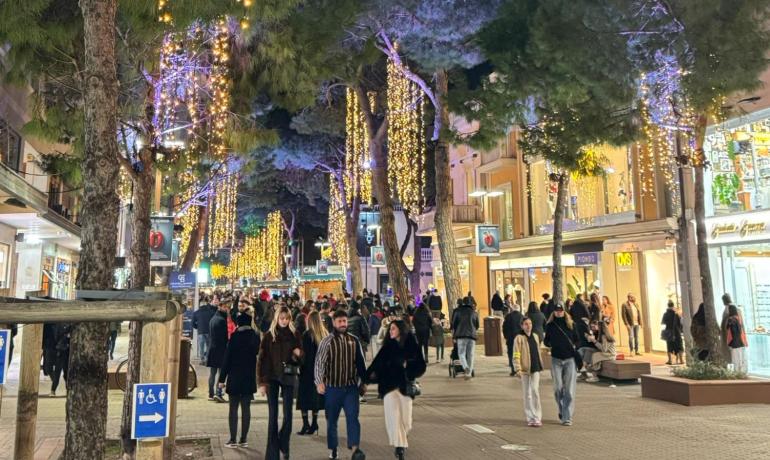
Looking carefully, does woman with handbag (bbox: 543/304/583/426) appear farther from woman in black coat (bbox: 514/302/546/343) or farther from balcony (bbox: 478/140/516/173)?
balcony (bbox: 478/140/516/173)

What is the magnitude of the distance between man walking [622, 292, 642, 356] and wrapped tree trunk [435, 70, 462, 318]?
17.3ft

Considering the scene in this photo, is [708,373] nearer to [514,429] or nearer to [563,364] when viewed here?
[563,364]

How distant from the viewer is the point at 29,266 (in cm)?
2211

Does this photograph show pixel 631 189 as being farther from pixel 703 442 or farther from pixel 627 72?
pixel 703 442

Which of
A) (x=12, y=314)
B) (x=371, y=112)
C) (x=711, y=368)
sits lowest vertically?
(x=711, y=368)

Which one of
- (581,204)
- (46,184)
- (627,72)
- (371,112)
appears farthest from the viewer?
(371,112)

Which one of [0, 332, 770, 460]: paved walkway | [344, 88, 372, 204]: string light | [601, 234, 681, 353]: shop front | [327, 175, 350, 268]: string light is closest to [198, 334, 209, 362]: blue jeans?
[0, 332, 770, 460]: paved walkway

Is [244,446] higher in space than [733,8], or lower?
lower

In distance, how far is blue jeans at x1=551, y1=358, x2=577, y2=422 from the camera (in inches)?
363

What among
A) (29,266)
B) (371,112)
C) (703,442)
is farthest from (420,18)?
(29,266)

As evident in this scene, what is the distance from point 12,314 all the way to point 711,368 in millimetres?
11102

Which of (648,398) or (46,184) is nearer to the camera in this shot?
(648,398)

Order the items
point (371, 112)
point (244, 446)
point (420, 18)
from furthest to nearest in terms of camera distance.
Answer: point (371, 112) < point (420, 18) < point (244, 446)

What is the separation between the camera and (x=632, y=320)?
17547 mm
